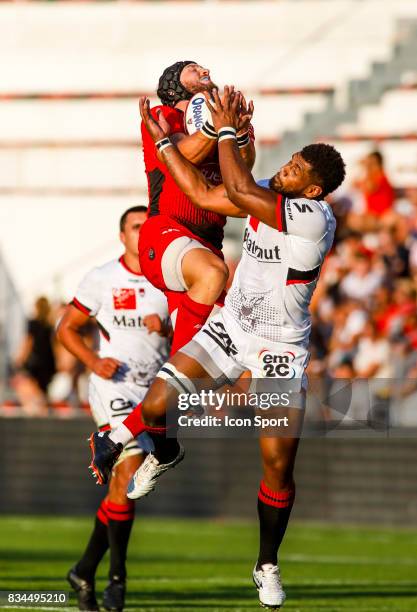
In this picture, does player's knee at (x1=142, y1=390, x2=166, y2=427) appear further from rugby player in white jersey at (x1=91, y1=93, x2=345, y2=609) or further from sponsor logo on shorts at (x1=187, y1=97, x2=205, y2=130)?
sponsor logo on shorts at (x1=187, y1=97, x2=205, y2=130)

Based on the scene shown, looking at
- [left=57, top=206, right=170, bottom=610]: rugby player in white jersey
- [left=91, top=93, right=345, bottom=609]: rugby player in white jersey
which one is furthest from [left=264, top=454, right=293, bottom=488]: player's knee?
[left=57, top=206, right=170, bottom=610]: rugby player in white jersey

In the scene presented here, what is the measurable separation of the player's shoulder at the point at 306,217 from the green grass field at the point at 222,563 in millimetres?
3066

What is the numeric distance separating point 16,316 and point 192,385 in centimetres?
1166

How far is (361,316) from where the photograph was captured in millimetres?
18344

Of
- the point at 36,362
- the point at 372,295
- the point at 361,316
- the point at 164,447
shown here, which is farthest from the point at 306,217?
the point at 36,362

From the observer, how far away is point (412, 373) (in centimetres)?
1722

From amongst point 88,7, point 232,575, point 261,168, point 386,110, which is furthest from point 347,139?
point 232,575

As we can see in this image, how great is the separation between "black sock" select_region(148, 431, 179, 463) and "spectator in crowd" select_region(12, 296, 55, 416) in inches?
424

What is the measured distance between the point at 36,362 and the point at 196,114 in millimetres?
11403

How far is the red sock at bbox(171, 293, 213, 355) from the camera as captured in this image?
379 inches

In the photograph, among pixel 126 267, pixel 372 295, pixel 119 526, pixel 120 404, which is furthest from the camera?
pixel 372 295

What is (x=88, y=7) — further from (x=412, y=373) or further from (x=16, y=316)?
(x=412, y=373)

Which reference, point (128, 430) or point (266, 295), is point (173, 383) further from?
point (266, 295)

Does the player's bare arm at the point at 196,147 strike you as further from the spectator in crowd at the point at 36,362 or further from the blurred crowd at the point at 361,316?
the spectator in crowd at the point at 36,362
